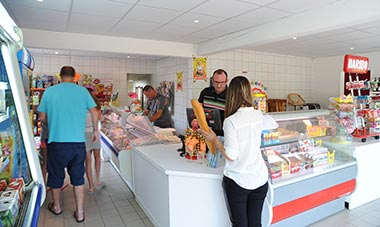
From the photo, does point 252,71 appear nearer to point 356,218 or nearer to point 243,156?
point 356,218

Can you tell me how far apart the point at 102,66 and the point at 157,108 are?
4377mm

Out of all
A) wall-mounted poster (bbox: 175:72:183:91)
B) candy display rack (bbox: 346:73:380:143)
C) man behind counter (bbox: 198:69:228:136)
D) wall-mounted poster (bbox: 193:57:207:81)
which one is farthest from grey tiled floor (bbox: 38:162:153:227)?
wall-mounted poster (bbox: 175:72:183:91)

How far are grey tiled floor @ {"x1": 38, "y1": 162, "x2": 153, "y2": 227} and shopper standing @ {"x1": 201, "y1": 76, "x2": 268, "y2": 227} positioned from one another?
1.39 meters

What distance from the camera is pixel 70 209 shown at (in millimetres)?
3410

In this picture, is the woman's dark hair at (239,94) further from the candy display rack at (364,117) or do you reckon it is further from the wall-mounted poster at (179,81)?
the wall-mounted poster at (179,81)

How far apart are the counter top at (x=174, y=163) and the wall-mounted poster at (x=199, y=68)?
3.79m

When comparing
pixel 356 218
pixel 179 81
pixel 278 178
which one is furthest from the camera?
pixel 179 81

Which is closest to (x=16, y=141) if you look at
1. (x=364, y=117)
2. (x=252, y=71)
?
(x=364, y=117)

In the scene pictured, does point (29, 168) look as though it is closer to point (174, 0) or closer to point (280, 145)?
point (280, 145)

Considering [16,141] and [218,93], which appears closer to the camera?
[16,141]

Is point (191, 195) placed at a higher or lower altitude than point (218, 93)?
lower

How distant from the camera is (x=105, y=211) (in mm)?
3340

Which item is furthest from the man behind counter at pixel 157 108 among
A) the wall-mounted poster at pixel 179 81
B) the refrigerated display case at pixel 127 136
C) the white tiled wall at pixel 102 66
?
the white tiled wall at pixel 102 66

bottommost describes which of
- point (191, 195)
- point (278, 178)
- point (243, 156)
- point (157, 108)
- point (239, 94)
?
point (191, 195)
